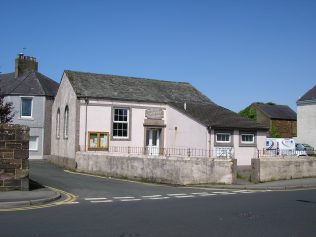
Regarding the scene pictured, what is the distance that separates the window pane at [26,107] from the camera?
36250mm

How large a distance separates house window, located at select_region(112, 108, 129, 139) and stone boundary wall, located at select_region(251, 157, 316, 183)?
10.6 metres

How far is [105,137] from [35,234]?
793 inches

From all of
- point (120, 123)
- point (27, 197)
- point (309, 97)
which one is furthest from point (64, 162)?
point (309, 97)

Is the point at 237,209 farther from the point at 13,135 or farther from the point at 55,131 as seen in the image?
the point at 55,131

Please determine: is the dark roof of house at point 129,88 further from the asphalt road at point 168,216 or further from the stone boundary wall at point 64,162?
the asphalt road at point 168,216

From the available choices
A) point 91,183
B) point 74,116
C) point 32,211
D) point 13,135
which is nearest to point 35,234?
point 32,211

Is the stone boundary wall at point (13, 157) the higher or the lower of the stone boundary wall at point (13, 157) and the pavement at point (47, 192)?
the higher

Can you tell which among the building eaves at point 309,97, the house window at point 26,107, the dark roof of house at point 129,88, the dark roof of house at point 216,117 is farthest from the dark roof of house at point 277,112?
the house window at point 26,107

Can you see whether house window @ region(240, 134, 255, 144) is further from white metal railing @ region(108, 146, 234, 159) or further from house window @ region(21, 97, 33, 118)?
house window @ region(21, 97, 33, 118)

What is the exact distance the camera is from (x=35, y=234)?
8.30 meters

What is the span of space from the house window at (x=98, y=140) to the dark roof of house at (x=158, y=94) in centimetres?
247

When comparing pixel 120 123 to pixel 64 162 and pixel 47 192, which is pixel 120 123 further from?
pixel 47 192

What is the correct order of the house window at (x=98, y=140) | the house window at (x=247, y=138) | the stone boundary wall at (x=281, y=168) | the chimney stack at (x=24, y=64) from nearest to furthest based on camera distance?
1. the stone boundary wall at (x=281, y=168)
2. the house window at (x=247, y=138)
3. the house window at (x=98, y=140)
4. the chimney stack at (x=24, y=64)

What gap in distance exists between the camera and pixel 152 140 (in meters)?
30.8
